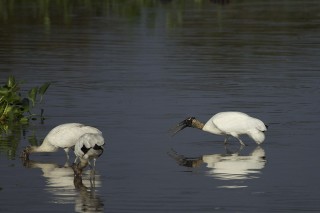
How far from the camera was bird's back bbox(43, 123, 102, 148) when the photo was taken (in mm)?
14055

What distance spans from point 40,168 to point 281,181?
286 cm

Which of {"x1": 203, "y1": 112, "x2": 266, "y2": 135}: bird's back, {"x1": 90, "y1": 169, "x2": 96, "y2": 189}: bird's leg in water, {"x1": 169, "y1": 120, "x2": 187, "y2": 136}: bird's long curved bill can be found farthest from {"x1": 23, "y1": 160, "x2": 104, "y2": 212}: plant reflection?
{"x1": 169, "y1": 120, "x2": 187, "y2": 136}: bird's long curved bill

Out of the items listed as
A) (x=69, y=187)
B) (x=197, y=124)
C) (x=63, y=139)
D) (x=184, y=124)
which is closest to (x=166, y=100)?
(x=184, y=124)

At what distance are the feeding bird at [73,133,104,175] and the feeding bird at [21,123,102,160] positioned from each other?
71 cm

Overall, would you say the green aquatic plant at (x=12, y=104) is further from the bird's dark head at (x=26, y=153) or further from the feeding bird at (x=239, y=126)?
the feeding bird at (x=239, y=126)

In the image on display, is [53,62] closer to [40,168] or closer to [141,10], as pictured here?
[40,168]

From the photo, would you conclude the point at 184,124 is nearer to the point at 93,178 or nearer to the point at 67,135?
the point at 67,135

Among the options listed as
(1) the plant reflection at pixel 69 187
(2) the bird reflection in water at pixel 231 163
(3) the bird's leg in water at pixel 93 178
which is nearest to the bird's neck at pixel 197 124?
(2) the bird reflection in water at pixel 231 163

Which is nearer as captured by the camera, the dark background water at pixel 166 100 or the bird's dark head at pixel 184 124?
the dark background water at pixel 166 100

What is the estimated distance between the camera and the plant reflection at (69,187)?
11985mm

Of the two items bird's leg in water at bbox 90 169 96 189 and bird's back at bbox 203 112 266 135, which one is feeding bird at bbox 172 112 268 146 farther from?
bird's leg in water at bbox 90 169 96 189

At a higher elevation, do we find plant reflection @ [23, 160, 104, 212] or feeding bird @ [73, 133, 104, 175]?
feeding bird @ [73, 133, 104, 175]

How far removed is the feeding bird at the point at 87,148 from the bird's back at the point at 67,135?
32.2 inches

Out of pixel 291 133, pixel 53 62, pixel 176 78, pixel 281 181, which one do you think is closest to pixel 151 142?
pixel 291 133
